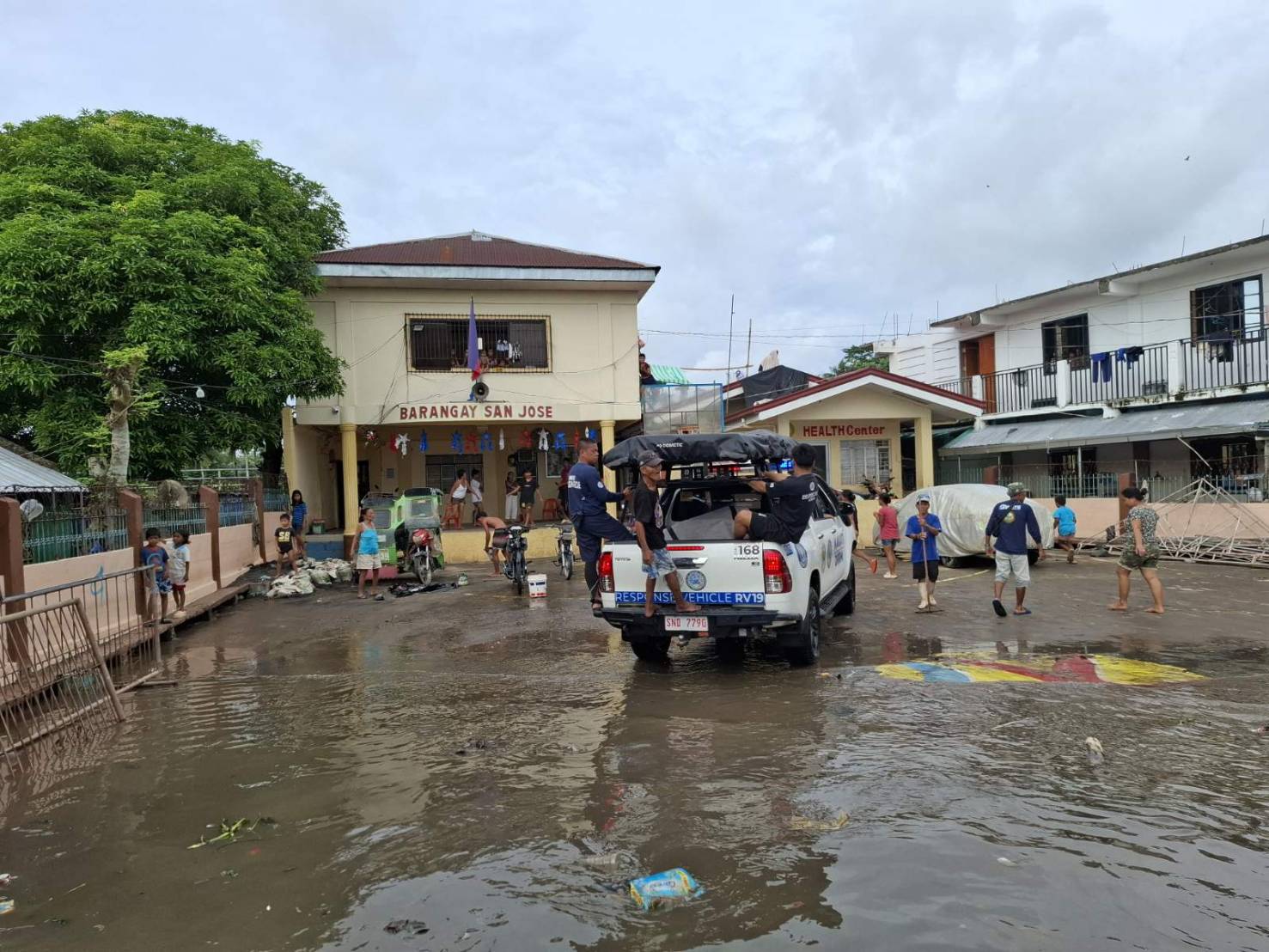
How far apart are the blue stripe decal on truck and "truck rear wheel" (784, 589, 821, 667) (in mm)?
513

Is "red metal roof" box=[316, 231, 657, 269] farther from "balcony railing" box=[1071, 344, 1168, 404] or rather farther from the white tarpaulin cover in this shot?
"balcony railing" box=[1071, 344, 1168, 404]

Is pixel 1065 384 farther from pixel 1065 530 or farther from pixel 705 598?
pixel 705 598

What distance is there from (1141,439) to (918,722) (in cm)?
1590

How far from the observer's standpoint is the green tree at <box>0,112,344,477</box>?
1482cm

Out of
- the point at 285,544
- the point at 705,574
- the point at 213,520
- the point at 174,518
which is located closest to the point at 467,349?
the point at 285,544

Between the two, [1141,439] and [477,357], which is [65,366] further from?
[1141,439]

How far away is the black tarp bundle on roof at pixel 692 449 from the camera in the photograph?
931 cm

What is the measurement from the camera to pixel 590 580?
8781 mm

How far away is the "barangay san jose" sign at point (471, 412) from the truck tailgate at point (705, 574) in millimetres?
13544

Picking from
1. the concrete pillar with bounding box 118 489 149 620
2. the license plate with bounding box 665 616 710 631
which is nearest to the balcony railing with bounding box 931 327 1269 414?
the license plate with bounding box 665 616 710 631

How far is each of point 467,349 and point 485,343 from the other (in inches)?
18.7

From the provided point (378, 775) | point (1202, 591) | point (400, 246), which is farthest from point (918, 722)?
point (400, 246)

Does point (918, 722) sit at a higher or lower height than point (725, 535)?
lower

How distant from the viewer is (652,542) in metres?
7.43
